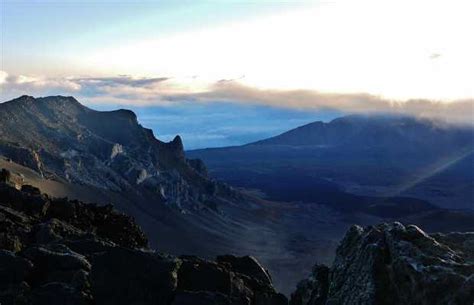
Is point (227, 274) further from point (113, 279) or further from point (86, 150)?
point (86, 150)

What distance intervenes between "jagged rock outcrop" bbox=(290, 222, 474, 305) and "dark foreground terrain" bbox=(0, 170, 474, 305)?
23mm

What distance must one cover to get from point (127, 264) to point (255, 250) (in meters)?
132

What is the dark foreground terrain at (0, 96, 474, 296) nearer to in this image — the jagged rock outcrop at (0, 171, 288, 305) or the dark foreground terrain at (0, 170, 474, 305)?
the dark foreground terrain at (0, 170, 474, 305)

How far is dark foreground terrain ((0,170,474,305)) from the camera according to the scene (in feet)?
51.3

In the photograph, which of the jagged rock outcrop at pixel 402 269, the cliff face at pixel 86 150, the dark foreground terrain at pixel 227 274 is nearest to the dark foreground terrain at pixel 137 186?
the cliff face at pixel 86 150

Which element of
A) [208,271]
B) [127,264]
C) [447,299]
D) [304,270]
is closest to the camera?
[447,299]

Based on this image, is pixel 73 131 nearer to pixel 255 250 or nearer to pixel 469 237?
pixel 255 250

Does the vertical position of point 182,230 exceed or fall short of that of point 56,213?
it falls short

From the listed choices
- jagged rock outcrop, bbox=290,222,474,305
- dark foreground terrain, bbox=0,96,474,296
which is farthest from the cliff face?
jagged rock outcrop, bbox=290,222,474,305

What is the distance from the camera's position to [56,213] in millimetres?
39156

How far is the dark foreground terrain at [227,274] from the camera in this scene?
51.3ft

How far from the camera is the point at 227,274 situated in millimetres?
23500

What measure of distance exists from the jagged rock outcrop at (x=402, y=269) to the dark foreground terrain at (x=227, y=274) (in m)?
0.02

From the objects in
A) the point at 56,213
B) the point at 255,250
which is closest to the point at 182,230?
the point at 255,250
